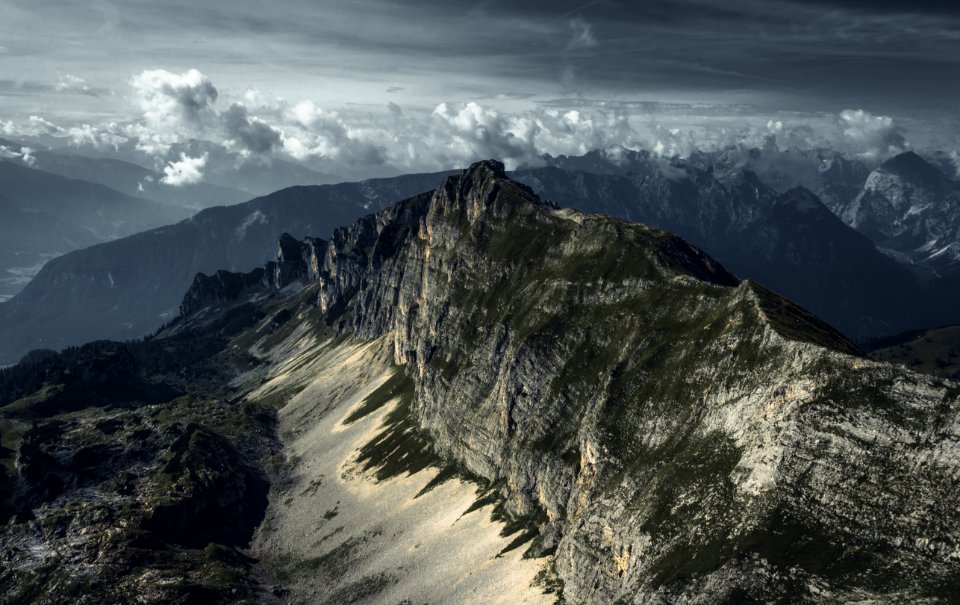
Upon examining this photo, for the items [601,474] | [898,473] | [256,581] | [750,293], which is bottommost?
[256,581]

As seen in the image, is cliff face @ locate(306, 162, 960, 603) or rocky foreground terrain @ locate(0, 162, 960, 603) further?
rocky foreground terrain @ locate(0, 162, 960, 603)

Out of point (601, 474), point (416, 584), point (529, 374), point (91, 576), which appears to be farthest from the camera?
point (529, 374)

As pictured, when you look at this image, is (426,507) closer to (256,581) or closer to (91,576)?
(256,581)

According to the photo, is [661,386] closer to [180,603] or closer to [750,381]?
[750,381]

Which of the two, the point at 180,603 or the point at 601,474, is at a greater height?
the point at 601,474

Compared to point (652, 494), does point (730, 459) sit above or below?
above

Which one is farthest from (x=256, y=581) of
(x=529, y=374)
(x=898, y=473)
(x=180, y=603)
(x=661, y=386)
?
(x=898, y=473)

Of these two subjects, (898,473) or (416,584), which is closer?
(898,473)

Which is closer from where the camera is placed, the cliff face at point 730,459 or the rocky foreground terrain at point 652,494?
the cliff face at point 730,459

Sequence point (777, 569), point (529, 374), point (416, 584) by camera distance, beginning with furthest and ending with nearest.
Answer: point (529, 374) → point (416, 584) → point (777, 569)

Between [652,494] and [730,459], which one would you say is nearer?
[730,459]
